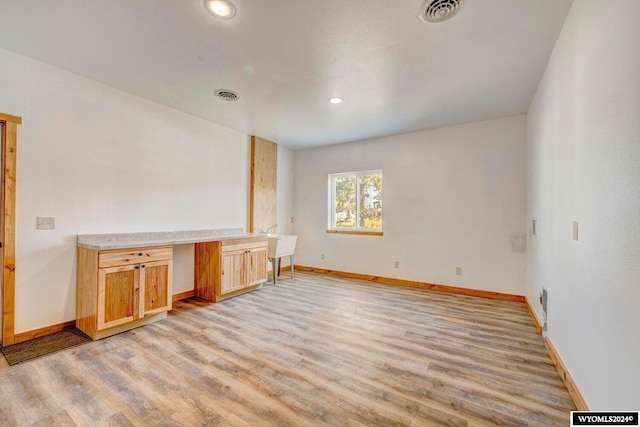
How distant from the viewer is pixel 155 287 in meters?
2.88

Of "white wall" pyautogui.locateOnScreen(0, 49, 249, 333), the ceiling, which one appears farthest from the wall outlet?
the ceiling

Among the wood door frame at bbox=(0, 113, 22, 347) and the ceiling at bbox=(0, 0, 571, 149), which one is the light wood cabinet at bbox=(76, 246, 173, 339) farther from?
the ceiling at bbox=(0, 0, 571, 149)

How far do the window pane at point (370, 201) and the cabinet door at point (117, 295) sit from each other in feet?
11.8

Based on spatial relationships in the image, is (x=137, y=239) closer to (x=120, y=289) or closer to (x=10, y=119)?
(x=120, y=289)

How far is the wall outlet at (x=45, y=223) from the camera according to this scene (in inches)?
99.4

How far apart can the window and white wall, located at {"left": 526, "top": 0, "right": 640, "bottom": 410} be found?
276cm

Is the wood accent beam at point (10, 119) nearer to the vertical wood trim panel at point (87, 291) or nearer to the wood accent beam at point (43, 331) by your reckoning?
the vertical wood trim panel at point (87, 291)

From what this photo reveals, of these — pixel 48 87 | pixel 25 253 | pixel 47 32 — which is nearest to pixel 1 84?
pixel 48 87

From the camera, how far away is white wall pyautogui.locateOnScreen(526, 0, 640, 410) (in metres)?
1.14

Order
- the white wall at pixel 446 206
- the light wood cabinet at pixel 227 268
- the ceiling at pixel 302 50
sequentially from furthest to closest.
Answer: the white wall at pixel 446 206
the light wood cabinet at pixel 227 268
the ceiling at pixel 302 50

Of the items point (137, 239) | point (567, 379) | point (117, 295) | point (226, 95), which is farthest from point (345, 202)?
point (567, 379)

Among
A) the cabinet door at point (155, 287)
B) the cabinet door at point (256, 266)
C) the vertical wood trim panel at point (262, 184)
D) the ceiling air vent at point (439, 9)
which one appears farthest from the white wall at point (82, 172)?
the ceiling air vent at point (439, 9)

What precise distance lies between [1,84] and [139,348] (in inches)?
102

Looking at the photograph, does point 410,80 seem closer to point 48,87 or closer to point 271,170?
point 271,170
